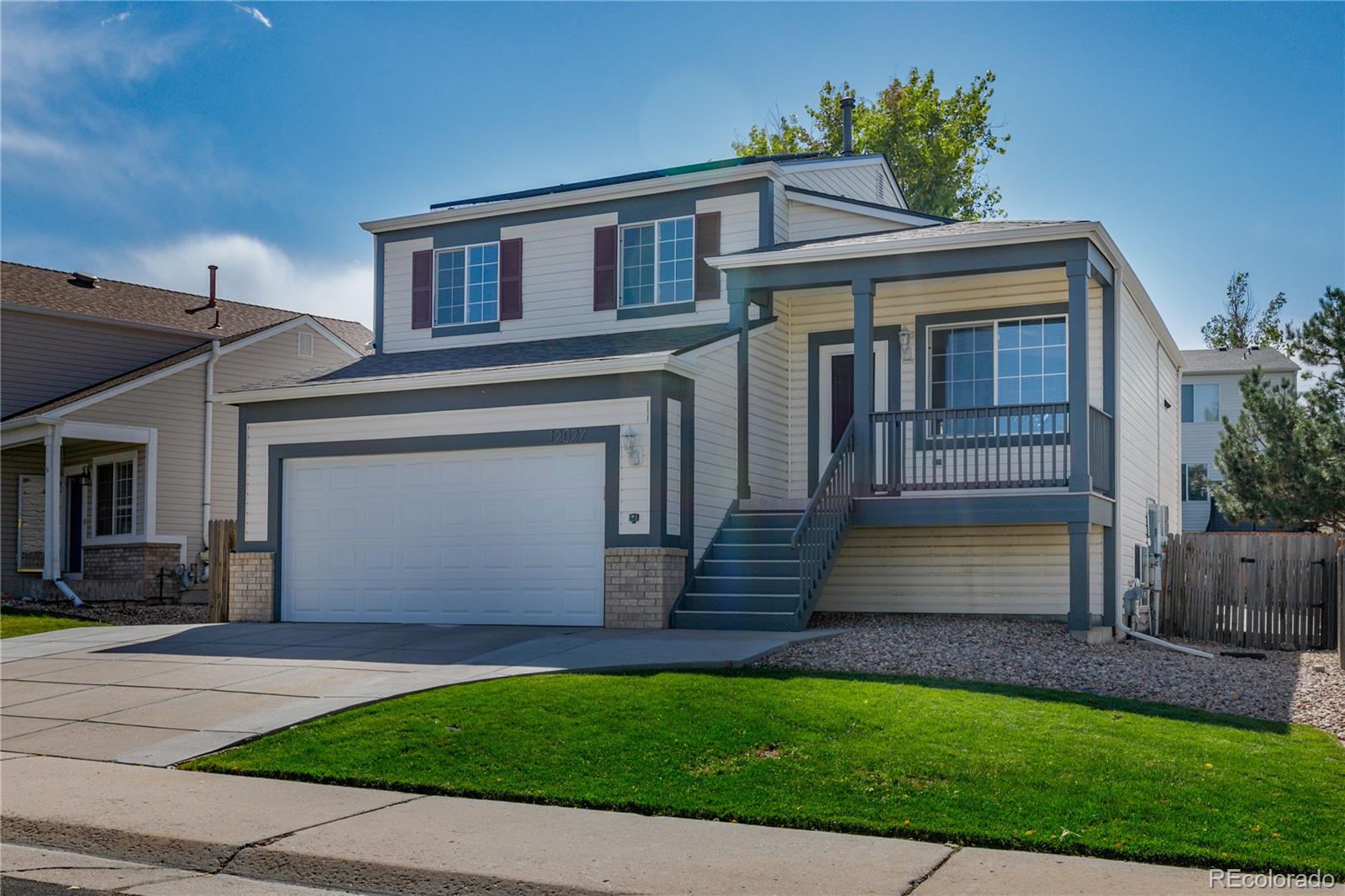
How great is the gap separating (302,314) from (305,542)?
1192cm

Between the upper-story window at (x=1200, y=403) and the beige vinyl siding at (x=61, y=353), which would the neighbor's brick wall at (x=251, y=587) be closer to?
the beige vinyl siding at (x=61, y=353)

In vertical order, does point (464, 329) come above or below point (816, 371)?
above

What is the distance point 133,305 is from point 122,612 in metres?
8.78

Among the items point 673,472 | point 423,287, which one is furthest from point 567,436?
point 423,287

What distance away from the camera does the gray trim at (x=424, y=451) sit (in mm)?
15297

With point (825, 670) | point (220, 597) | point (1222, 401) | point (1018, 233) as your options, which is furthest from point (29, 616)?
point (1222, 401)

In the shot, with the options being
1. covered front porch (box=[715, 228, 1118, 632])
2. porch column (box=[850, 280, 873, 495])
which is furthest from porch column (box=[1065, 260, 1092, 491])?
porch column (box=[850, 280, 873, 495])

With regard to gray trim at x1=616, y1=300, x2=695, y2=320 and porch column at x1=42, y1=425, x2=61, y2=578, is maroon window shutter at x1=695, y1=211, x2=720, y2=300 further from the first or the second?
porch column at x1=42, y1=425, x2=61, y2=578

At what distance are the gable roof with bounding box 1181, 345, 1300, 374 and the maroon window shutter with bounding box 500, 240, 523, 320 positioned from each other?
28293 millimetres

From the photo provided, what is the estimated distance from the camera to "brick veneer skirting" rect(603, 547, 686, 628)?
1481 centimetres

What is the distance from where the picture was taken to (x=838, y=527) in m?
15.4

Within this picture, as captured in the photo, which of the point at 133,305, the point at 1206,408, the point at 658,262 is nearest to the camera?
the point at 658,262

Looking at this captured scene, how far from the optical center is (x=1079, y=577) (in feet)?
47.9

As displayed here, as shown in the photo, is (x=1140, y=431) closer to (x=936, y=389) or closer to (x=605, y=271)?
(x=936, y=389)
